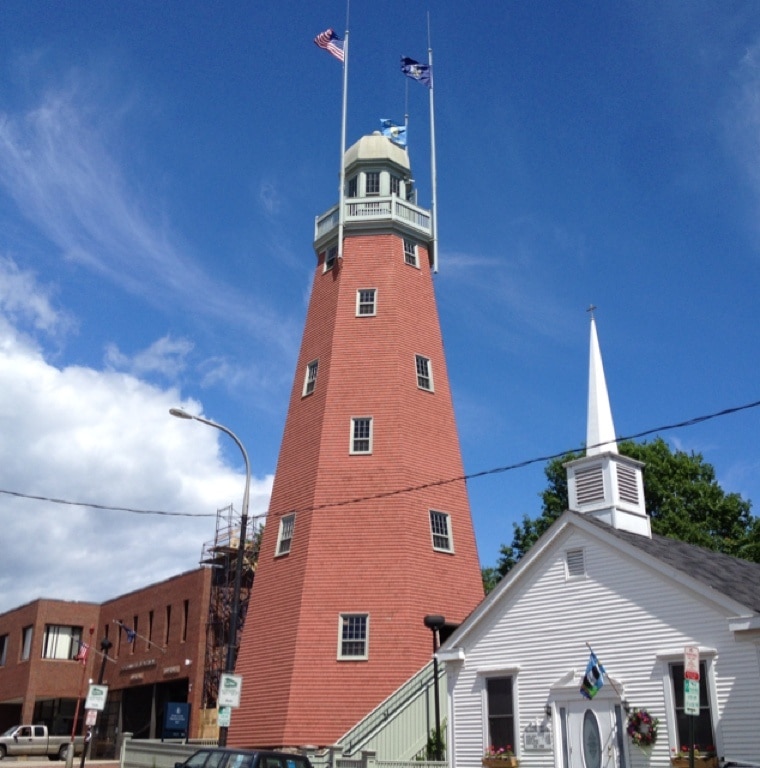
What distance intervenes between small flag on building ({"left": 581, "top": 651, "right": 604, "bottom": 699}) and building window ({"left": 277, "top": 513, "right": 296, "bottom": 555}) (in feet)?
41.3

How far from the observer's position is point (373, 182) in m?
35.9

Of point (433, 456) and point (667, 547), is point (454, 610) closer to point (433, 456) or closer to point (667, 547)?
point (433, 456)

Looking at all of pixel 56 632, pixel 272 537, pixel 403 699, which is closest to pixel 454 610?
pixel 403 699

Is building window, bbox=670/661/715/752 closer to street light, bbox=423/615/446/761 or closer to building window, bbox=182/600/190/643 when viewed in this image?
street light, bbox=423/615/446/761

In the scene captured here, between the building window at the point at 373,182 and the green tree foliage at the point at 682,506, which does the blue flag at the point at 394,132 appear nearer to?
the building window at the point at 373,182

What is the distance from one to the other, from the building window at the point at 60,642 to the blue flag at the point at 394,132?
1303 inches

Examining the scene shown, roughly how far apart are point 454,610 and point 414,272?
41.1 ft

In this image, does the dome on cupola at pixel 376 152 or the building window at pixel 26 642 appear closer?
the dome on cupola at pixel 376 152

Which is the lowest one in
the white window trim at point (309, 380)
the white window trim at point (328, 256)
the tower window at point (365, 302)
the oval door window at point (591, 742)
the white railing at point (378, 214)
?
the oval door window at point (591, 742)

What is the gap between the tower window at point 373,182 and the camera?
35.9 meters

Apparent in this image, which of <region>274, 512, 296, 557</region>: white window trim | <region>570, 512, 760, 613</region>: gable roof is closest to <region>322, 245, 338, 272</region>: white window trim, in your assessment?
<region>274, 512, 296, 557</region>: white window trim

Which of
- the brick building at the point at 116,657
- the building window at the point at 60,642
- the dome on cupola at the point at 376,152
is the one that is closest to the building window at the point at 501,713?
the brick building at the point at 116,657

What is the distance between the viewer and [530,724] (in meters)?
20.8

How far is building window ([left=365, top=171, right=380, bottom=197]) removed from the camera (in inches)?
1414
